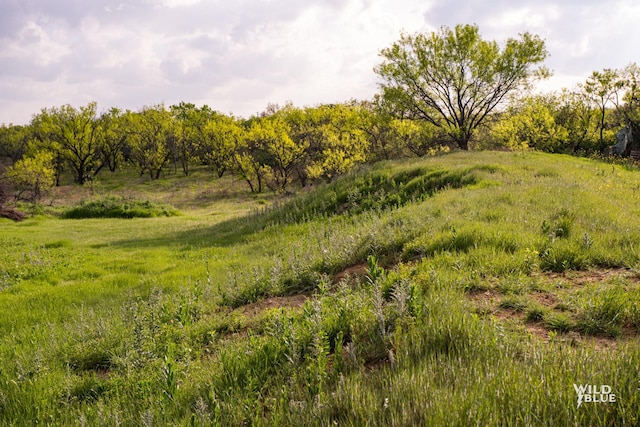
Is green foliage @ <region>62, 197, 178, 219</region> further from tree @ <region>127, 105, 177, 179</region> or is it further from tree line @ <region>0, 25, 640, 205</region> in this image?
tree @ <region>127, 105, 177, 179</region>

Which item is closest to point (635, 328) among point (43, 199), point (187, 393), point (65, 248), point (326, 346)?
point (326, 346)

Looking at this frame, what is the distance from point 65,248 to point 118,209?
64.9 ft

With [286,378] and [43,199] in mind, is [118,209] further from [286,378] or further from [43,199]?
[286,378]

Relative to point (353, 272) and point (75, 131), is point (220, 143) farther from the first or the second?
point (353, 272)

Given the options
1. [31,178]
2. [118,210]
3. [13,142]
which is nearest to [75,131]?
[31,178]

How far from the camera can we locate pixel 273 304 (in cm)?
634

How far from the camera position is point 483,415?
7.57 ft

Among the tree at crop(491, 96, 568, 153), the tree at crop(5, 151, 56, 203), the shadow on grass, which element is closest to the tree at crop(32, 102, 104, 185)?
the tree at crop(5, 151, 56, 203)

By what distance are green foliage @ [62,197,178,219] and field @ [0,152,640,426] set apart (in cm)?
2478

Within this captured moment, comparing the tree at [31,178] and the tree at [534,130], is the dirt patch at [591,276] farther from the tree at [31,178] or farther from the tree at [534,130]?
the tree at [31,178]

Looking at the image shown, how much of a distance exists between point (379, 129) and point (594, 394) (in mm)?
52259

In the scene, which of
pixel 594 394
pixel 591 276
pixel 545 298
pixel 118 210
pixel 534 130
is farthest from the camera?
pixel 534 130

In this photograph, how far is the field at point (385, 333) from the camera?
8.42 ft

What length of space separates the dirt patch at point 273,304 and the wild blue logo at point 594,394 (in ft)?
13.7
